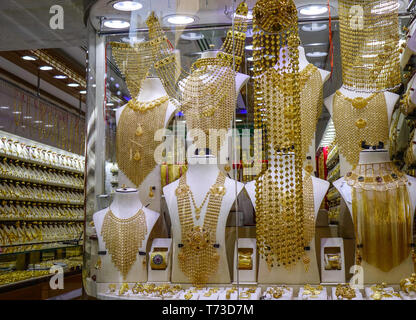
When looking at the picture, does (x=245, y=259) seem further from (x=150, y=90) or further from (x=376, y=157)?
(x=150, y=90)

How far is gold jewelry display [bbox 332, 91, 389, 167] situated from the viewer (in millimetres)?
2438

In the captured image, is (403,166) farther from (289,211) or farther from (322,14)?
(322,14)

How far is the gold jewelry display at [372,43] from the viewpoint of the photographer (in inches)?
94.8

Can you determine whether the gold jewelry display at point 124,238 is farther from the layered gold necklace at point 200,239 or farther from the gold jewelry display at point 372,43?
the gold jewelry display at point 372,43

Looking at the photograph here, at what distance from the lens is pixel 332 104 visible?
8.29 feet

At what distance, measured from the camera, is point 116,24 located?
2777 millimetres

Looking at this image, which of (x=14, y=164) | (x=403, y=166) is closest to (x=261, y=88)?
(x=403, y=166)

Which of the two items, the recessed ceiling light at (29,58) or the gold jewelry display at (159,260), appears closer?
the gold jewelry display at (159,260)

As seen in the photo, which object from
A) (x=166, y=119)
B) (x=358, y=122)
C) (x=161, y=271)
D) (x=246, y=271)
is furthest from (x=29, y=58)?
(x=358, y=122)

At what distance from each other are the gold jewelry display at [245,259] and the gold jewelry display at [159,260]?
35 cm

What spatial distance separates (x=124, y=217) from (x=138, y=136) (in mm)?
421

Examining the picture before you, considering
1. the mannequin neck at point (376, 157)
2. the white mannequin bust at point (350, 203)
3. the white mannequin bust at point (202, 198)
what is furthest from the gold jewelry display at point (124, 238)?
the mannequin neck at point (376, 157)
